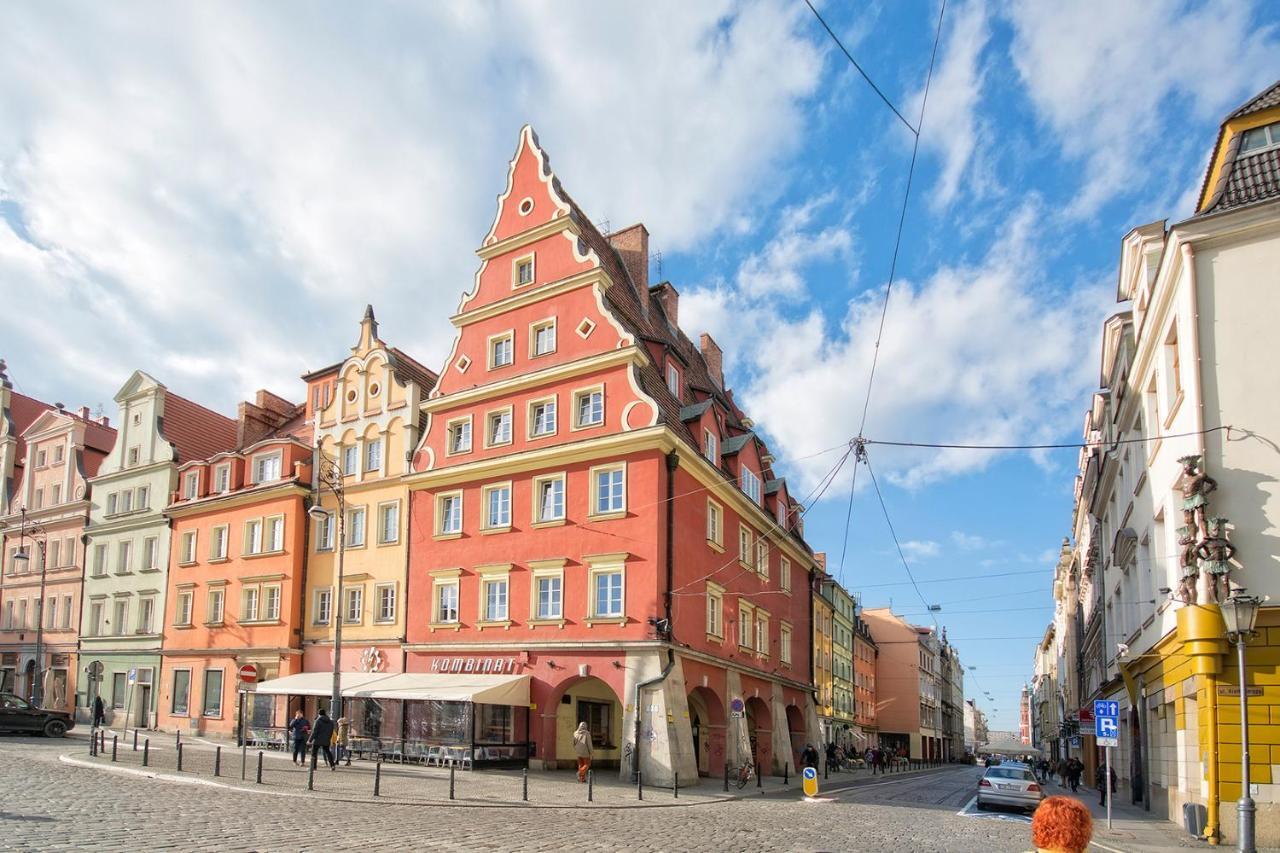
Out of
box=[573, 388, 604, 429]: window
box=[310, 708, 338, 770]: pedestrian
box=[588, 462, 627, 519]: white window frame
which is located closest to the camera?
box=[310, 708, 338, 770]: pedestrian

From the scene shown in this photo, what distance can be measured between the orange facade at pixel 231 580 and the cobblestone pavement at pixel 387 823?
48.4 ft

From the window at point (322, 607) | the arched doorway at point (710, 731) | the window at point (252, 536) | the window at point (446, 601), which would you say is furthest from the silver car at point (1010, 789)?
the window at point (252, 536)

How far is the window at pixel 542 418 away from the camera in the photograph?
33625 mm

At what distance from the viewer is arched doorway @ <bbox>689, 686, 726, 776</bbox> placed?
33062 millimetres

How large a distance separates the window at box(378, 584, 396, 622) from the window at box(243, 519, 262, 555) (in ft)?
25.8

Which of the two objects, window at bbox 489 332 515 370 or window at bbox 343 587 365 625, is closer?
window at bbox 489 332 515 370

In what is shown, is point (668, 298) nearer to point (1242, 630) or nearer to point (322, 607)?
point (322, 607)

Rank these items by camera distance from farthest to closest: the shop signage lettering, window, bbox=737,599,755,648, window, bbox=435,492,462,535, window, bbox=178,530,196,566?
window, bbox=178,530,196,566 < window, bbox=737,599,755,648 < window, bbox=435,492,462,535 < the shop signage lettering

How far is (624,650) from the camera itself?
29.7 meters

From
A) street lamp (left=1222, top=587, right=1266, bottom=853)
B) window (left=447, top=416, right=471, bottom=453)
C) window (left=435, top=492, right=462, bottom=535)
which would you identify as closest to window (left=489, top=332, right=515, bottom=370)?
window (left=447, top=416, right=471, bottom=453)

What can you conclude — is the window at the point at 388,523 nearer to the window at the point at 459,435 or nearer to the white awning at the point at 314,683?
the window at the point at 459,435

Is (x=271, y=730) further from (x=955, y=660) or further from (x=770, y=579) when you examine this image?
(x=955, y=660)

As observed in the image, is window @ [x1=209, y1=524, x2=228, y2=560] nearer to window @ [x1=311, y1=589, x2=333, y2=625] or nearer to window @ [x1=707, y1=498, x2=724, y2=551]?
window @ [x1=311, y1=589, x2=333, y2=625]

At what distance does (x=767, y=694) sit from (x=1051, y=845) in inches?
1426
